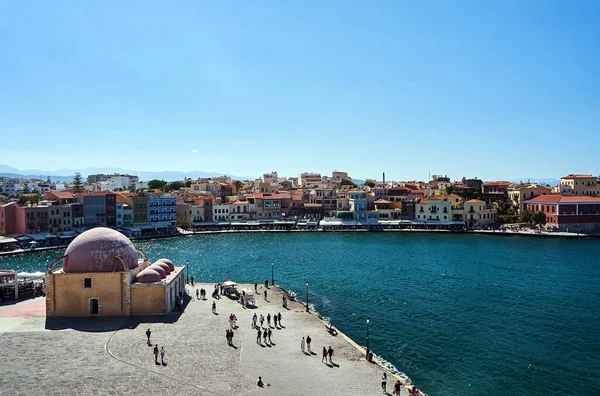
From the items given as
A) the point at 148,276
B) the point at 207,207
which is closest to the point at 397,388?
the point at 148,276

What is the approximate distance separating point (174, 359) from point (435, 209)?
78.7 meters

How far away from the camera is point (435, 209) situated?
94312mm

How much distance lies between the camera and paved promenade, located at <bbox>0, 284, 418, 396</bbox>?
20.0m

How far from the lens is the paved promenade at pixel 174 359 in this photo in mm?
20047

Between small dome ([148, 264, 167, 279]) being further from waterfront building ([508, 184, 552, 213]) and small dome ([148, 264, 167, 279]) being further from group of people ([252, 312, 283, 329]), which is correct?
waterfront building ([508, 184, 552, 213])

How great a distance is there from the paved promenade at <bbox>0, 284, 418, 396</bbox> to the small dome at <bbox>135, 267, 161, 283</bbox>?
8.23 feet

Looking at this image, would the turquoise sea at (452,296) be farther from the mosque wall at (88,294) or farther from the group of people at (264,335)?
the mosque wall at (88,294)

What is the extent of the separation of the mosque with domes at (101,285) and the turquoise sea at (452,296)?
12.1m

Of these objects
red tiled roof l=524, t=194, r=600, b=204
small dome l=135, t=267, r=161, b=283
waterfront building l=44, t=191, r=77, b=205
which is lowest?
small dome l=135, t=267, r=161, b=283

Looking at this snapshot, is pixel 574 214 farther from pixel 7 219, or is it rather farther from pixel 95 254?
pixel 7 219

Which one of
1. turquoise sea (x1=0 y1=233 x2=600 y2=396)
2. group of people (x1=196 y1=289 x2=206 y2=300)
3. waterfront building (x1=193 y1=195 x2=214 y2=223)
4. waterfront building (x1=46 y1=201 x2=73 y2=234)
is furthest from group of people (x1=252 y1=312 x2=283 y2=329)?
waterfront building (x1=193 y1=195 x2=214 y2=223)

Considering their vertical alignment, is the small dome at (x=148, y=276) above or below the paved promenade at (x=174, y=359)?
above

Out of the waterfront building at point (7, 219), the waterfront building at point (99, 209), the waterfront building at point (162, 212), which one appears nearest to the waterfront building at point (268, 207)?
the waterfront building at point (162, 212)

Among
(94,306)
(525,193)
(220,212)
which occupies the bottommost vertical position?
(94,306)
